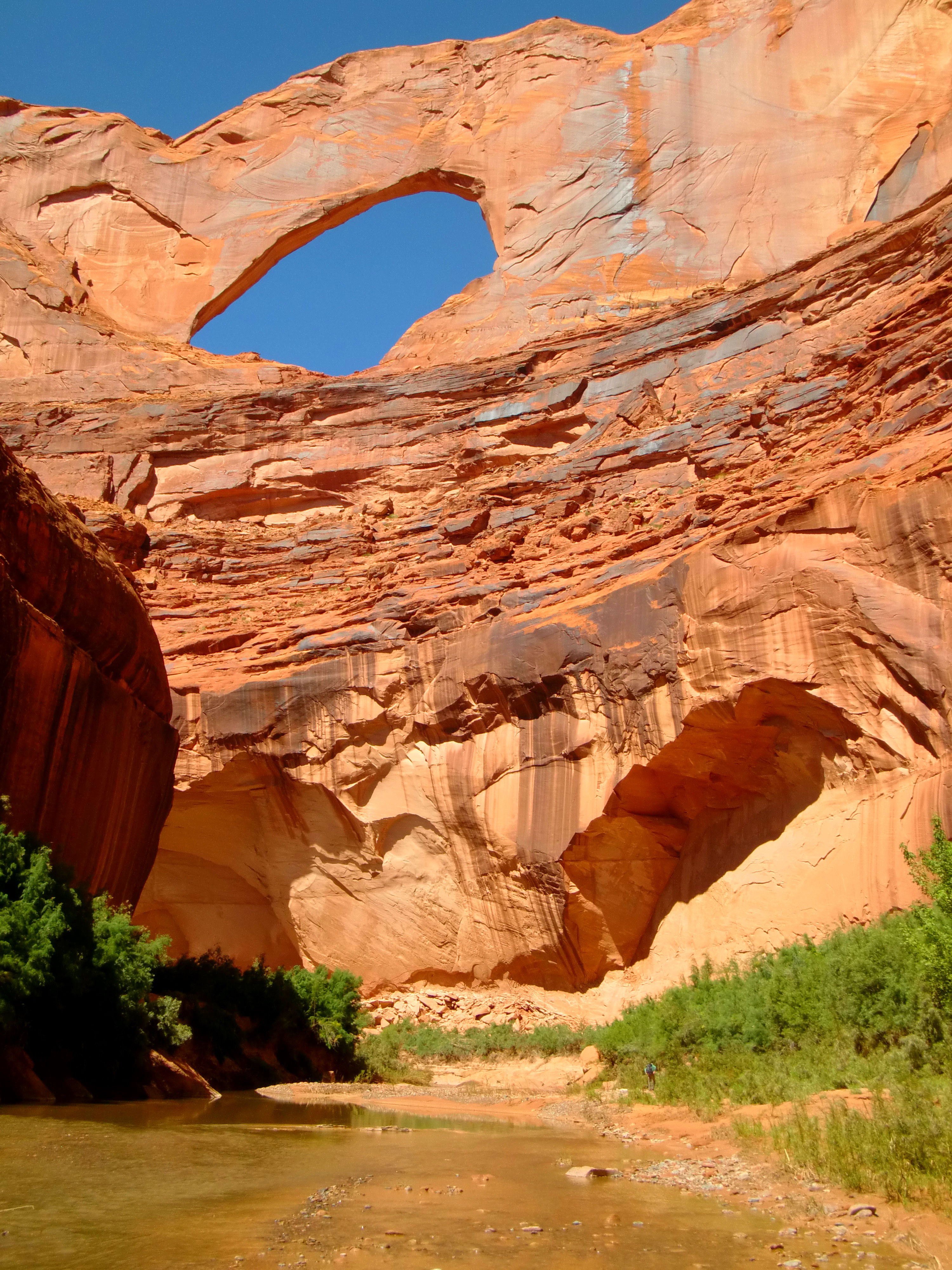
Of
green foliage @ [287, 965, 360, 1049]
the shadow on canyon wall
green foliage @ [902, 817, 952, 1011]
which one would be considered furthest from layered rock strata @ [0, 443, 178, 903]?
green foliage @ [902, 817, 952, 1011]

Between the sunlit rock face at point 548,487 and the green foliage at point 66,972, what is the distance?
955 cm

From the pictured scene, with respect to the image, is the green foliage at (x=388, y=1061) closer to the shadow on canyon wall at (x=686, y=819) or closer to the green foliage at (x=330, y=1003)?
the green foliage at (x=330, y=1003)

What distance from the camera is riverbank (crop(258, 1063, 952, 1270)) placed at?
18.6ft

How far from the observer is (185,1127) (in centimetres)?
1029

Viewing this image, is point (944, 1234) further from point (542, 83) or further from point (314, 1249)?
point (542, 83)

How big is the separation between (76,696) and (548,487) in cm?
1614

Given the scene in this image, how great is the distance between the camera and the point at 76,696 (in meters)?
14.5

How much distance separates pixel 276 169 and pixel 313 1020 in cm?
3647

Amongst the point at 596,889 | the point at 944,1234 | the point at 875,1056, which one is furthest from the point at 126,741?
the point at 944,1234

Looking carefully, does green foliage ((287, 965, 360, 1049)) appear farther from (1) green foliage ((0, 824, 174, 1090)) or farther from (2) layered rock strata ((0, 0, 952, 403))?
(2) layered rock strata ((0, 0, 952, 403))

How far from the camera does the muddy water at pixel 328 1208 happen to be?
5.36m

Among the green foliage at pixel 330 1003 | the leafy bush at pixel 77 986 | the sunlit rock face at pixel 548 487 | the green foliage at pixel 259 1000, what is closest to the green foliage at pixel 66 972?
the leafy bush at pixel 77 986

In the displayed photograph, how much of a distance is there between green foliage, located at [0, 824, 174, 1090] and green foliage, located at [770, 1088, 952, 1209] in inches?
297

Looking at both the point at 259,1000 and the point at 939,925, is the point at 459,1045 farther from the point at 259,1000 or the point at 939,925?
the point at 939,925
